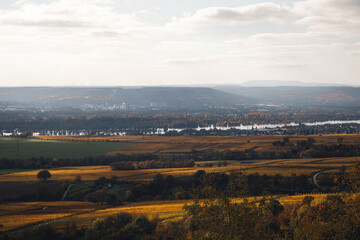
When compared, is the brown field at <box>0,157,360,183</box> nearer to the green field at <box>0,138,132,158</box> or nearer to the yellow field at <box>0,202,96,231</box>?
the yellow field at <box>0,202,96,231</box>

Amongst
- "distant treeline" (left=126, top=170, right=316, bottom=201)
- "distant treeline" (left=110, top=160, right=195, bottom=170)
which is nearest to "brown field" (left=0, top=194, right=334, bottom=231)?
"distant treeline" (left=126, top=170, right=316, bottom=201)

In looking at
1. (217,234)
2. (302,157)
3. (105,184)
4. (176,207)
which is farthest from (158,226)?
(302,157)

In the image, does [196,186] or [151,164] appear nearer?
[196,186]

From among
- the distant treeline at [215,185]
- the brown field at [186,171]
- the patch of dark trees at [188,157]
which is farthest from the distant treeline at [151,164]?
the distant treeline at [215,185]

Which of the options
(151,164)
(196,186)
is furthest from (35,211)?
(151,164)

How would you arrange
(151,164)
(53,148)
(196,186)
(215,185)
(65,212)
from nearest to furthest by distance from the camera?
(65,212)
(215,185)
(196,186)
(151,164)
(53,148)

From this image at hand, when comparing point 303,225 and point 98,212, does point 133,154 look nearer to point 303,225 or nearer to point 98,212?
point 98,212

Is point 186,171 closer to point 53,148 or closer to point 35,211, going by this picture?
point 35,211
